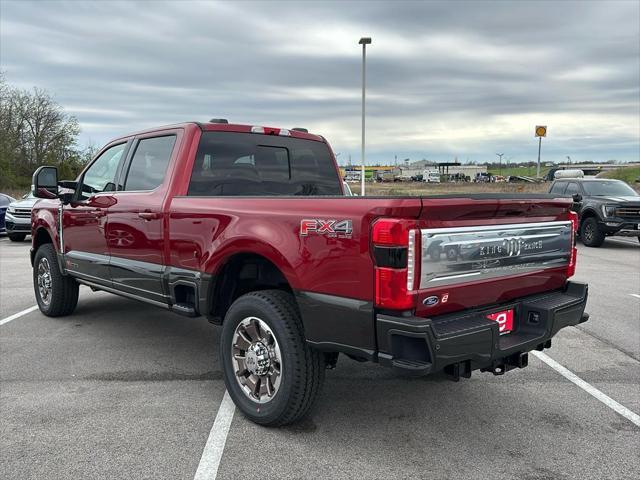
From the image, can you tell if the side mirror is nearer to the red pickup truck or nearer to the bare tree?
the red pickup truck

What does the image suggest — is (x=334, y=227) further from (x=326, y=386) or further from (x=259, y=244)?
(x=326, y=386)

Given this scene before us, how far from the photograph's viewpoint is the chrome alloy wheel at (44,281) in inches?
249

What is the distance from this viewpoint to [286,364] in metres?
3.27

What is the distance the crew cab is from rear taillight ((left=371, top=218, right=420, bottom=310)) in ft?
38.7

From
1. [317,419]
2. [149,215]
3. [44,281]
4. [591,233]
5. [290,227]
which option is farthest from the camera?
[591,233]

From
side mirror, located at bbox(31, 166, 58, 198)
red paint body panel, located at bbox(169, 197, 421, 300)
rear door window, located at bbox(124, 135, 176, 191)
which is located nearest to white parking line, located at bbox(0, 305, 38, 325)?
side mirror, located at bbox(31, 166, 58, 198)

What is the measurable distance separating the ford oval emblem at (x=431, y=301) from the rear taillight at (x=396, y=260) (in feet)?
0.35

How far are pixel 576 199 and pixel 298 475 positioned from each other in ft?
8.84

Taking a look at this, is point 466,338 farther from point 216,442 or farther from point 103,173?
point 103,173

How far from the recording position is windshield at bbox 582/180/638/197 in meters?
Answer: 15.1

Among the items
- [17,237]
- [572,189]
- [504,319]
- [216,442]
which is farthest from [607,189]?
[17,237]

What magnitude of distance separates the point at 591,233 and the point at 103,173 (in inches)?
517

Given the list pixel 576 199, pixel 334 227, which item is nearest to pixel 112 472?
pixel 334 227

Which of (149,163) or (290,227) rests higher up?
(149,163)
